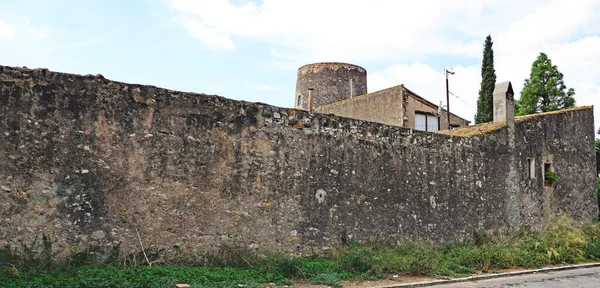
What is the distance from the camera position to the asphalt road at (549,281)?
10.6m

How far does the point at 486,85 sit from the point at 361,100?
9.44 metres

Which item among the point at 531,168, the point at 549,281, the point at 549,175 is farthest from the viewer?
the point at 549,175

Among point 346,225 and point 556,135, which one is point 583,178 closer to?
point 556,135

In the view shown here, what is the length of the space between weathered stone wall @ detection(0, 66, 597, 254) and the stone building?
16.4 ft

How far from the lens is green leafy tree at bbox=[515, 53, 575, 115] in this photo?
96.4 ft

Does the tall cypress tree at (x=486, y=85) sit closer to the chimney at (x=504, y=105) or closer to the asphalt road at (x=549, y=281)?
the chimney at (x=504, y=105)

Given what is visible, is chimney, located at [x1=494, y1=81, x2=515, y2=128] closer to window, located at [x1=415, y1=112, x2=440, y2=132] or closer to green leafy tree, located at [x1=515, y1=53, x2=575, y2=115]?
window, located at [x1=415, y1=112, x2=440, y2=132]

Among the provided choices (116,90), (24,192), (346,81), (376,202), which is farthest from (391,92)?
(24,192)

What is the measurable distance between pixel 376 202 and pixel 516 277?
356cm

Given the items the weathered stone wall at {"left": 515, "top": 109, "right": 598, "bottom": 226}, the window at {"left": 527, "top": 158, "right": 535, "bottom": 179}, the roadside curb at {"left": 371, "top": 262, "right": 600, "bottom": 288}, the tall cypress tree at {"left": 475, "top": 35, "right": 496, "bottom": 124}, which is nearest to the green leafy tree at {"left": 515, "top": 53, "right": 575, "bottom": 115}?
the tall cypress tree at {"left": 475, "top": 35, "right": 496, "bottom": 124}

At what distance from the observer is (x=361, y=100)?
24.2 metres

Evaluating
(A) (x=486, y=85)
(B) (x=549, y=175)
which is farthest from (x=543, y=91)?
(B) (x=549, y=175)

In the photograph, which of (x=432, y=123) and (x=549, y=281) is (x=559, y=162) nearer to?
(x=432, y=123)

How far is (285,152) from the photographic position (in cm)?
1160
